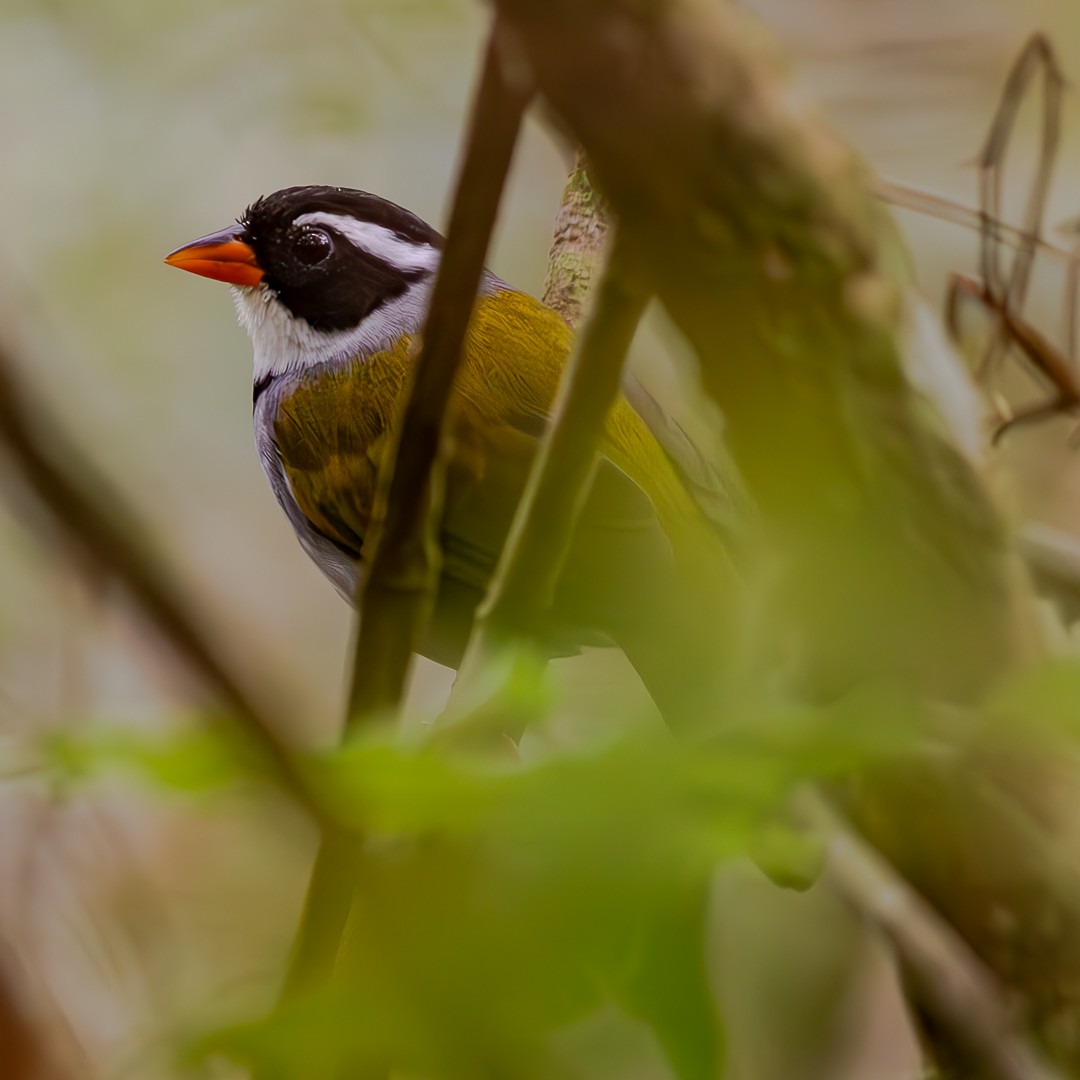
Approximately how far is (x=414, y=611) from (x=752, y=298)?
518mm

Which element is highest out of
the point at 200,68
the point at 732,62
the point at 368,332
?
the point at 732,62

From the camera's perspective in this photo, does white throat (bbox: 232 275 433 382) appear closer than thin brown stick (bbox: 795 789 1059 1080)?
No

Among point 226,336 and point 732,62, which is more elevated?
point 732,62

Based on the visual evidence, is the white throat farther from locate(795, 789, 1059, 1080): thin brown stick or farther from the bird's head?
locate(795, 789, 1059, 1080): thin brown stick

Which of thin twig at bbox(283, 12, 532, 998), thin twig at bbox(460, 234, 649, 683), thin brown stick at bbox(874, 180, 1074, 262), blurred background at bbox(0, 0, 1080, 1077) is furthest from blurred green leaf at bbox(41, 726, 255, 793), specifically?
thin brown stick at bbox(874, 180, 1074, 262)

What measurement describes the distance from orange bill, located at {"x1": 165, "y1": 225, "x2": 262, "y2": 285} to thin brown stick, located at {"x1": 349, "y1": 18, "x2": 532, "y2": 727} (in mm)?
1642

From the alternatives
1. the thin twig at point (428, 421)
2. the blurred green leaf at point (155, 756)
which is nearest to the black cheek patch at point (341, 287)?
the thin twig at point (428, 421)

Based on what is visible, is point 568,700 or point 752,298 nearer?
point 568,700

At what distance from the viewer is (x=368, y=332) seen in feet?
7.94

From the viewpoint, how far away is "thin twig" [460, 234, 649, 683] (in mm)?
936

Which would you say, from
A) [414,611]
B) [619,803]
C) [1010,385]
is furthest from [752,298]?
[1010,385]

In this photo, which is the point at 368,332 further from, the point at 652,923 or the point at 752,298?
the point at 652,923

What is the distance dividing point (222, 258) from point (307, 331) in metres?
0.20

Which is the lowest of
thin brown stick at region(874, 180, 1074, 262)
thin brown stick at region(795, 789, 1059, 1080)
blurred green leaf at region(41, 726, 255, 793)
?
thin brown stick at region(795, 789, 1059, 1080)
